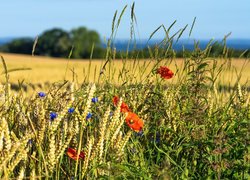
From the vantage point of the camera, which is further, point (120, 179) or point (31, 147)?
point (31, 147)

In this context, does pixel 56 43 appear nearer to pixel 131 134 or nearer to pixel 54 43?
pixel 54 43

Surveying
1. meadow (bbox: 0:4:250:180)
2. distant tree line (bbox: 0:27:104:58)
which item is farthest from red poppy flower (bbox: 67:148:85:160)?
distant tree line (bbox: 0:27:104:58)

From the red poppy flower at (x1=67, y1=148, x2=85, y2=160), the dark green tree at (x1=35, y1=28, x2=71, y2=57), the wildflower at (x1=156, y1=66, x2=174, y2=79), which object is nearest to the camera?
the red poppy flower at (x1=67, y1=148, x2=85, y2=160)

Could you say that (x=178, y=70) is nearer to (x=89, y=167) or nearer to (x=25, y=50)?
(x=89, y=167)

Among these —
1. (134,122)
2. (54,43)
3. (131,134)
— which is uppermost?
(134,122)

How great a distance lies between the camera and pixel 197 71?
11.3ft

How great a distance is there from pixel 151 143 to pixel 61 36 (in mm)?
79430

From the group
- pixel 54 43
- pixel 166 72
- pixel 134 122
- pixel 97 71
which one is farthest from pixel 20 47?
pixel 134 122

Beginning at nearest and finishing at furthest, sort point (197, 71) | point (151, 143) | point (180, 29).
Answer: point (151, 143), point (197, 71), point (180, 29)

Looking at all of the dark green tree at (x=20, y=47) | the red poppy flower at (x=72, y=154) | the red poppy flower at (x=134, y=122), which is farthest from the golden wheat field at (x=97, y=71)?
the dark green tree at (x=20, y=47)

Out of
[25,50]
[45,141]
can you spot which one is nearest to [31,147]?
[45,141]

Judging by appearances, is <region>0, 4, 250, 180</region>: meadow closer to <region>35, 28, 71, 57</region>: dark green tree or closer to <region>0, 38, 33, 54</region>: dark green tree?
<region>35, 28, 71, 57</region>: dark green tree

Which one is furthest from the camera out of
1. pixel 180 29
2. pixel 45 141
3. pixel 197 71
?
pixel 180 29

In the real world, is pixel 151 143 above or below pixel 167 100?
below
